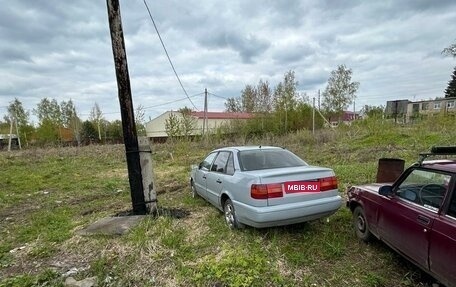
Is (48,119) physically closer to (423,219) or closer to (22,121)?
(22,121)

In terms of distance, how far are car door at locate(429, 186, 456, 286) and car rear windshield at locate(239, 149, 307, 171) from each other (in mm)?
2346

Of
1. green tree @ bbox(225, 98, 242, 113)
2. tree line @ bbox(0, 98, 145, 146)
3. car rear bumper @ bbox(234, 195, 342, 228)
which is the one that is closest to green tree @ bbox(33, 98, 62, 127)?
tree line @ bbox(0, 98, 145, 146)

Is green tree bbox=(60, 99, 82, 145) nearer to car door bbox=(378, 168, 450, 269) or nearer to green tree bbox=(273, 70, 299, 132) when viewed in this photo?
green tree bbox=(273, 70, 299, 132)

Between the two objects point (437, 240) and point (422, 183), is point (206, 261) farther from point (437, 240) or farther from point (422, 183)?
point (422, 183)

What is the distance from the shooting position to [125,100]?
5098 millimetres

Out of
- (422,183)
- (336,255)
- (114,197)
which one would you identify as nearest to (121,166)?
(114,197)

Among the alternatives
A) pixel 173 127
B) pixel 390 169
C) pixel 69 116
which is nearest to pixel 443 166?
pixel 390 169

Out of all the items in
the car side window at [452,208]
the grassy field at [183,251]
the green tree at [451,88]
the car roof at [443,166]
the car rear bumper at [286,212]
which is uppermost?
the green tree at [451,88]

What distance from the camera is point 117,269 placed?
11.9ft

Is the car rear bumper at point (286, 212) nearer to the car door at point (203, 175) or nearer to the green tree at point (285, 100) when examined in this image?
the car door at point (203, 175)

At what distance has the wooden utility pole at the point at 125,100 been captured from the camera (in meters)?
5.02

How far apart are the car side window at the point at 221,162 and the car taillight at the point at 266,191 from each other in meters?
1.22

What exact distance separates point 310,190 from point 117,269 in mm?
2829

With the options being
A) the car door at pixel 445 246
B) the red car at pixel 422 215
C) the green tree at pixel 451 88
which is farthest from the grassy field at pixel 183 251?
the green tree at pixel 451 88
